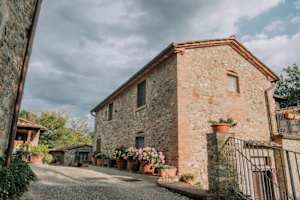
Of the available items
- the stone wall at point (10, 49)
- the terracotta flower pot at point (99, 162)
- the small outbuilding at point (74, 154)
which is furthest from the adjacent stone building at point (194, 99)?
the small outbuilding at point (74, 154)

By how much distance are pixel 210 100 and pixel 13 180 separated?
7849 millimetres

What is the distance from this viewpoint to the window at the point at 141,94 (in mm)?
11461

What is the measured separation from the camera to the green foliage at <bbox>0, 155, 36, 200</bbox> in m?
3.30

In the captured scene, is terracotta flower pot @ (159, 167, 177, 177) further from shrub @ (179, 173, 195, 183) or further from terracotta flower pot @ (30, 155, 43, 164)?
terracotta flower pot @ (30, 155, 43, 164)

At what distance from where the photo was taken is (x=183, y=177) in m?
7.57

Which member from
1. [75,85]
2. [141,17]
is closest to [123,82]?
[141,17]

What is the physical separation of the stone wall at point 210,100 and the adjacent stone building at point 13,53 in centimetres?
543

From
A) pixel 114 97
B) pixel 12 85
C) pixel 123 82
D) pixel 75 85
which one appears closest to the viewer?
pixel 12 85

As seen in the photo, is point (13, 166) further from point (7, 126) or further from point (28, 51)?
point (28, 51)

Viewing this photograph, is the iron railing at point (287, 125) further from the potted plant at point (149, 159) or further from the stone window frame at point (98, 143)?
the stone window frame at point (98, 143)

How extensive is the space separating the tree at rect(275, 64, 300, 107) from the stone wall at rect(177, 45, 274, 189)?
481 inches

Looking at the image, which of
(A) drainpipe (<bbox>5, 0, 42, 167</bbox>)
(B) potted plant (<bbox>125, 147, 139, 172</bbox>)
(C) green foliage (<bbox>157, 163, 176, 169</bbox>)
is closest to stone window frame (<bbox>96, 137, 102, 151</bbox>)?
(B) potted plant (<bbox>125, 147, 139, 172</bbox>)

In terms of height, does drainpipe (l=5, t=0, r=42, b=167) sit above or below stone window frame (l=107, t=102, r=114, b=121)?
below

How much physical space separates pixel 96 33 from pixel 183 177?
732 cm
